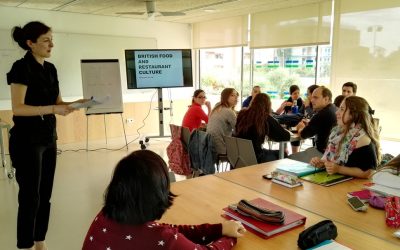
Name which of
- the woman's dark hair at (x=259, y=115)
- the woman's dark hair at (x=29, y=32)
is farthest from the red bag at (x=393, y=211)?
the woman's dark hair at (x=29, y=32)

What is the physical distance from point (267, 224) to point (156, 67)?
509 centimetres

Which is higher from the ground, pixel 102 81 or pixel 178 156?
pixel 102 81

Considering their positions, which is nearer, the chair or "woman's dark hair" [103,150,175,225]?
"woman's dark hair" [103,150,175,225]

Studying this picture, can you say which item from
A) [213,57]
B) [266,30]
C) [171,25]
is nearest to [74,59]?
[171,25]

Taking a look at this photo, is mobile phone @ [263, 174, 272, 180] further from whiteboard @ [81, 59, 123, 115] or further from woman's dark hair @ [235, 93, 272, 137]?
whiteboard @ [81, 59, 123, 115]

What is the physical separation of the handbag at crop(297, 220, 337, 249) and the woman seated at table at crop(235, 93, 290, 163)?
2.20 metres

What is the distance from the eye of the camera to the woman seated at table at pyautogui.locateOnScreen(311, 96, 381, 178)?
2.19m

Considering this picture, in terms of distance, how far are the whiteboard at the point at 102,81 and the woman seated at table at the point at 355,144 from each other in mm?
4517

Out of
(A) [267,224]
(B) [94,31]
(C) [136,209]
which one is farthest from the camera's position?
(B) [94,31]

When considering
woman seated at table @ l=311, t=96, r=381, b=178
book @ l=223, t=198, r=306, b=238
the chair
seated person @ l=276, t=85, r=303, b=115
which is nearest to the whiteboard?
seated person @ l=276, t=85, r=303, b=115

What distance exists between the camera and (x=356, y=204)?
170 centimetres

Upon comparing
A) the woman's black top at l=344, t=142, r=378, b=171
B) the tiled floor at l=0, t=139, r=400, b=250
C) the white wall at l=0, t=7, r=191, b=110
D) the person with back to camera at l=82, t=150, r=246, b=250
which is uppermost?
the white wall at l=0, t=7, r=191, b=110

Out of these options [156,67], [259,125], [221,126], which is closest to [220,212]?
[259,125]

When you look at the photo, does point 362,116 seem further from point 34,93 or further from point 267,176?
point 34,93
